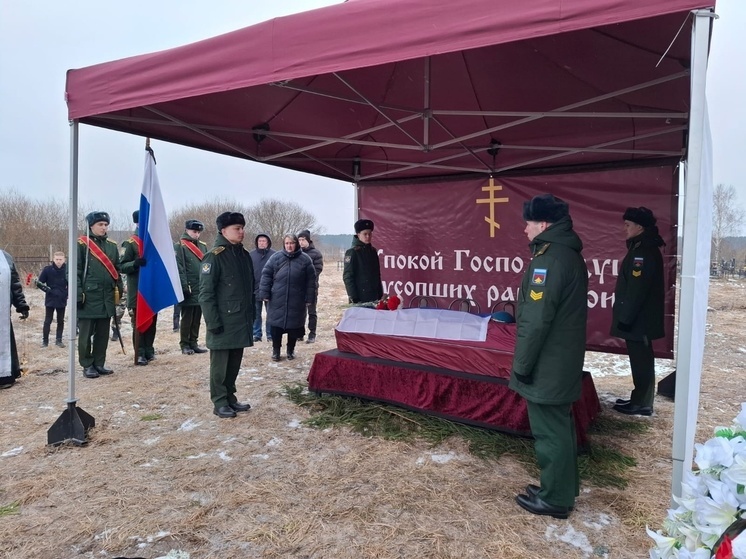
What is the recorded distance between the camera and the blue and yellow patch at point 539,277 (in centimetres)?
240

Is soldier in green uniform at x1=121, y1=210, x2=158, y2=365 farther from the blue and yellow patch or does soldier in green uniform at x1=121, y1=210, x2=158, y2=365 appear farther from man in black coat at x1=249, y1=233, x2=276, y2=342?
the blue and yellow patch

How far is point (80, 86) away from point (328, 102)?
1.97m

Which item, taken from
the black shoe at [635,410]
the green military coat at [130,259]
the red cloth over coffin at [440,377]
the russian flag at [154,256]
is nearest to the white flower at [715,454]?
the red cloth over coffin at [440,377]

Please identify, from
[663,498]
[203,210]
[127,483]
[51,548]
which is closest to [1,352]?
[127,483]

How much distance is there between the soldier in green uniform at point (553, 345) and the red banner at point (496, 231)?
243 cm

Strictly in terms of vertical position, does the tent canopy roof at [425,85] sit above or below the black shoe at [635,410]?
above

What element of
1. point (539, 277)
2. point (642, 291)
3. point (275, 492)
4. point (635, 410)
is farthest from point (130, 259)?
point (635, 410)

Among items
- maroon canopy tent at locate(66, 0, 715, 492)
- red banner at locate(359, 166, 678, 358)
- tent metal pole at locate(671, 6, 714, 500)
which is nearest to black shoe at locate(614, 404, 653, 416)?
red banner at locate(359, 166, 678, 358)

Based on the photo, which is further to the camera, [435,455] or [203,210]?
[203,210]

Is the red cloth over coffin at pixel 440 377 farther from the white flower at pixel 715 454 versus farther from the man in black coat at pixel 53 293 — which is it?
the man in black coat at pixel 53 293

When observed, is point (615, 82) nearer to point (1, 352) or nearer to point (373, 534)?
point (373, 534)

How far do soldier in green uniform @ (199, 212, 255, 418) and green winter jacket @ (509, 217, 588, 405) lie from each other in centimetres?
248

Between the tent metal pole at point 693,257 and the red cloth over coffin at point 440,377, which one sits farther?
the red cloth over coffin at point 440,377

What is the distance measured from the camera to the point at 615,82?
11.3 feet
